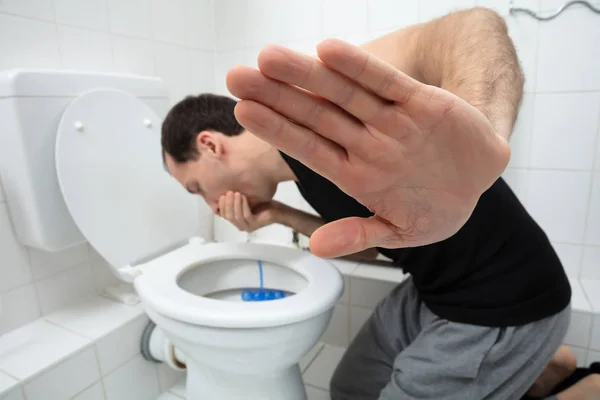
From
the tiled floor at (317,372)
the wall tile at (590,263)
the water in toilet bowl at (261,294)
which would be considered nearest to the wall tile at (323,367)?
the tiled floor at (317,372)

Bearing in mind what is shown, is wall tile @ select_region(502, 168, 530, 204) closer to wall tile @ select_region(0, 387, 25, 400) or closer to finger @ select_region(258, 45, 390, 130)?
finger @ select_region(258, 45, 390, 130)

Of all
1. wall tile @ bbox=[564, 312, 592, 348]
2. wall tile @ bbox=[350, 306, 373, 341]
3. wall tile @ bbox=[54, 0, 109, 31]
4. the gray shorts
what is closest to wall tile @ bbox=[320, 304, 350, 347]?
wall tile @ bbox=[350, 306, 373, 341]

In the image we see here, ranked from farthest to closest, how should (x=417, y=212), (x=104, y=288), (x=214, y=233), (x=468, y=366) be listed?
(x=214, y=233) → (x=104, y=288) → (x=468, y=366) → (x=417, y=212)

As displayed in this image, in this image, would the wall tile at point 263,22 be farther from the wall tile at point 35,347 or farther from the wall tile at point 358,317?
the wall tile at point 35,347

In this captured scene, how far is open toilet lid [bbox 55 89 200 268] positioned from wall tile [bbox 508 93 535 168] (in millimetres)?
841

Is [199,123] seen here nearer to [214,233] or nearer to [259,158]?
[259,158]

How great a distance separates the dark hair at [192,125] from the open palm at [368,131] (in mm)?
521

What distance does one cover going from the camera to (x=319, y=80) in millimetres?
263

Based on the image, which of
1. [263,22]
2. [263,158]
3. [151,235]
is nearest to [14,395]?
[151,235]

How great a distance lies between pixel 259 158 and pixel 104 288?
0.57m

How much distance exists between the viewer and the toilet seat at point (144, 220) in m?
0.65

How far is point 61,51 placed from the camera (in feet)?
2.87

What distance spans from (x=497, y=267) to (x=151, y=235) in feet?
2.37

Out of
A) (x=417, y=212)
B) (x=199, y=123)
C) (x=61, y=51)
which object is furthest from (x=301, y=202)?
(x=417, y=212)
